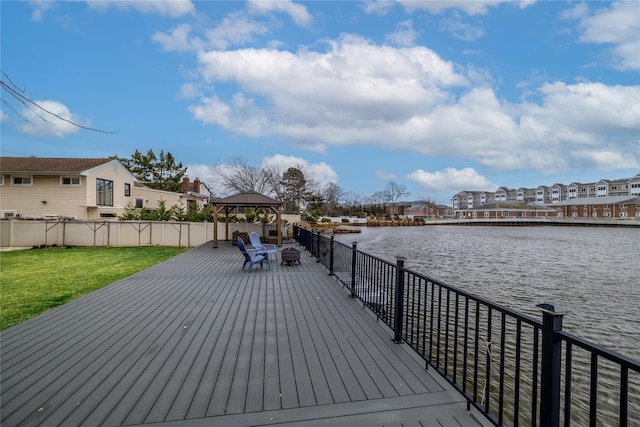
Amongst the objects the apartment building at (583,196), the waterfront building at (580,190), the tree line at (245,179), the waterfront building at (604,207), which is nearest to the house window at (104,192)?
the tree line at (245,179)

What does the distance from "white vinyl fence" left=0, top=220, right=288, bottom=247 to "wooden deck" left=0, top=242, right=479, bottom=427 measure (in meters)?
11.2

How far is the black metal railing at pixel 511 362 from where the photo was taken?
56.5 inches

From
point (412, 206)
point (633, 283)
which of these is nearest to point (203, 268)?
point (633, 283)

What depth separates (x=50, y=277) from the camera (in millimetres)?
7359

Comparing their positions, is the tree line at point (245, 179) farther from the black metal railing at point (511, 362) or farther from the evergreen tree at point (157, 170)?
the black metal railing at point (511, 362)

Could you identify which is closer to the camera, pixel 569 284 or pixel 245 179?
pixel 569 284

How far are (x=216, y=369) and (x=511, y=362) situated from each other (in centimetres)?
420

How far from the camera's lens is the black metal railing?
1.44 meters

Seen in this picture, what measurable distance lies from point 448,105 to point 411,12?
10066 mm

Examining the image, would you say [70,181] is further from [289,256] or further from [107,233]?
[289,256]

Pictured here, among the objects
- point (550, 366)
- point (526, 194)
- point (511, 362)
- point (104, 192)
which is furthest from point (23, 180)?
point (526, 194)

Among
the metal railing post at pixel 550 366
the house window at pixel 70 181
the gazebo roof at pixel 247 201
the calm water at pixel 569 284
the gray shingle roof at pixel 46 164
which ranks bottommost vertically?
the calm water at pixel 569 284

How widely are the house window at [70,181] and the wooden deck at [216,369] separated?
648 inches

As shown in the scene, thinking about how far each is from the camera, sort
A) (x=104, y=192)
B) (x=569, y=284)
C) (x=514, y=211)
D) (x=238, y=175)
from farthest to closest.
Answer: (x=514, y=211) → (x=238, y=175) → (x=104, y=192) → (x=569, y=284)
